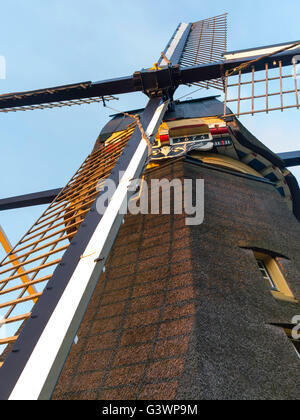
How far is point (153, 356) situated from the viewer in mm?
2494

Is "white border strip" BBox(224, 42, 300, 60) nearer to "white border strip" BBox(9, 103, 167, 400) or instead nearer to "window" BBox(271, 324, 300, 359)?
"white border strip" BBox(9, 103, 167, 400)

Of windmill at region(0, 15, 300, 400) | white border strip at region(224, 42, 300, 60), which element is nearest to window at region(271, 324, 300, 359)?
windmill at region(0, 15, 300, 400)

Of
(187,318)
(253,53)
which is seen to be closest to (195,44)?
(253,53)

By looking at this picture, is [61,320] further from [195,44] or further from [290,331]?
[195,44]

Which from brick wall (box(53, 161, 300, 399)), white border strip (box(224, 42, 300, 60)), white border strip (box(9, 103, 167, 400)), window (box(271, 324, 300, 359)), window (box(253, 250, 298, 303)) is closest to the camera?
white border strip (box(9, 103, 167, 400))

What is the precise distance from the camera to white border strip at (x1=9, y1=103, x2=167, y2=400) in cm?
152

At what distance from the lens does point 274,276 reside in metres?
4.05

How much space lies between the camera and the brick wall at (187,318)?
7.53 feet

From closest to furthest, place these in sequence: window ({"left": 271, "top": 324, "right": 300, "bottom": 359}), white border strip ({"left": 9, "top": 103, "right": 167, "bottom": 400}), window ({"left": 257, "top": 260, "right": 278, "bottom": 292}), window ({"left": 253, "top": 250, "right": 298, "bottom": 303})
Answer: white border strip ({"left": 9, "top": 103, "right": 167, "bottom": 400}) → window ({"left": 271, "top": 324, "right": 300, "bottom": 359}) → window ({"left": 253, "top": 250, "right": 298, "bottom": 303}) → window ({"left": 257, "top": 260, "right": 278, "bottom": 292})

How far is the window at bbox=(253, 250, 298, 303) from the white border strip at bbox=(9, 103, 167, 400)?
2.00 meters

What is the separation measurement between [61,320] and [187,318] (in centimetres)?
111

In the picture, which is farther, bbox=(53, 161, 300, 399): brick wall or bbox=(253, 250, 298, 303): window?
bbox=(253, 250, 298, 303): window
